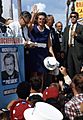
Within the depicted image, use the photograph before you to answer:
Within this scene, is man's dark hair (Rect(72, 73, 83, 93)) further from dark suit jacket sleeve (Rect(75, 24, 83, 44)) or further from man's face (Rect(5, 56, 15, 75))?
dark suit jacket sleeve (Rect(75, 24, 83, 44))

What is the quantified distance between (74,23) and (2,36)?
3.50 m

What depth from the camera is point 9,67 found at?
596 centimetres

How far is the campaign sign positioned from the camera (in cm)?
584

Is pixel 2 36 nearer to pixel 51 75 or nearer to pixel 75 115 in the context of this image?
pixel 75 115

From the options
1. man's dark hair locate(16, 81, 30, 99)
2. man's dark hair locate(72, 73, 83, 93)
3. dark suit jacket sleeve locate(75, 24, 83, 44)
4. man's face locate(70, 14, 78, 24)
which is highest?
man's face locate(70, 14, 78, 24)

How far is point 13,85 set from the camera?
608 centimetres

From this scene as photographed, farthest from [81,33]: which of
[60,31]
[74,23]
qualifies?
[60,31]

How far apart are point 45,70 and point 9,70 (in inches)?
79.9

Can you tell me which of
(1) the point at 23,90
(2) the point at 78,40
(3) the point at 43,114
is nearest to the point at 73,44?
(2) the point at 78,40

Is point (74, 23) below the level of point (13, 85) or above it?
above

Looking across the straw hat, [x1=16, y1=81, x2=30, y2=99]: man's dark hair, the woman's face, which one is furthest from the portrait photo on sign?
the woman's face

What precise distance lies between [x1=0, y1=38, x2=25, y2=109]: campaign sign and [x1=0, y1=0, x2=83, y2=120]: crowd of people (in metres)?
0.03

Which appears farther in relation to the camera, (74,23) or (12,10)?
(12,10)

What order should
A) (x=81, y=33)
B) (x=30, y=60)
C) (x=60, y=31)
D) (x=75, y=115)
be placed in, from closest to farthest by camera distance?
(x=75, y=115) < (x=30, y=60) < (x=81, y=33) < (x=60, y=31)
